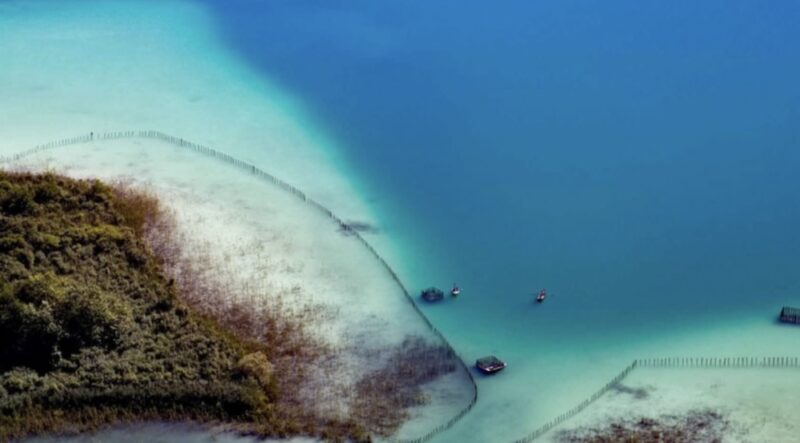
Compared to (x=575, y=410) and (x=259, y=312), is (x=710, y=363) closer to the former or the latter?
(x=575, y=410)

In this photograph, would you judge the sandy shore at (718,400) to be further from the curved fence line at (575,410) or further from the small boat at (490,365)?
the small boat at (490,365)

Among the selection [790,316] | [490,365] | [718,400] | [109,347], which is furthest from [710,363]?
[109,347]

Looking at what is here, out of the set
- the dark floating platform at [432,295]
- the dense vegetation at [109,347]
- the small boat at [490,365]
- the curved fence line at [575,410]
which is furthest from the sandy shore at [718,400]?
the dense vegetation at [109,347]

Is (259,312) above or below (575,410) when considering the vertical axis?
above

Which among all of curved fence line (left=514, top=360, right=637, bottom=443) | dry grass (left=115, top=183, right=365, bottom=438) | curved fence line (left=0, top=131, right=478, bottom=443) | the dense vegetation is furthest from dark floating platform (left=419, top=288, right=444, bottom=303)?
curved fence line (left=514, top=360, right=637, bottom=443)

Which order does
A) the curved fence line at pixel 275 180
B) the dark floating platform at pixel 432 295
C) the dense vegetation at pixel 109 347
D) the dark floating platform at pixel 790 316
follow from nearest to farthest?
the dense vegetation at pixel 109 347 < the curved fence line at pixel 275 180 < the dark floating platform at pixel 790 316 < the dark floating platform at pixel 432 295

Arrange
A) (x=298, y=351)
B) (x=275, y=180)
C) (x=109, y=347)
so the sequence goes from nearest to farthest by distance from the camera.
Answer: (x=109, y=347), (x=298, y=351), (x=275, y=180)

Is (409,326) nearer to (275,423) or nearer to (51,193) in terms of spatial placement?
(275,423)
